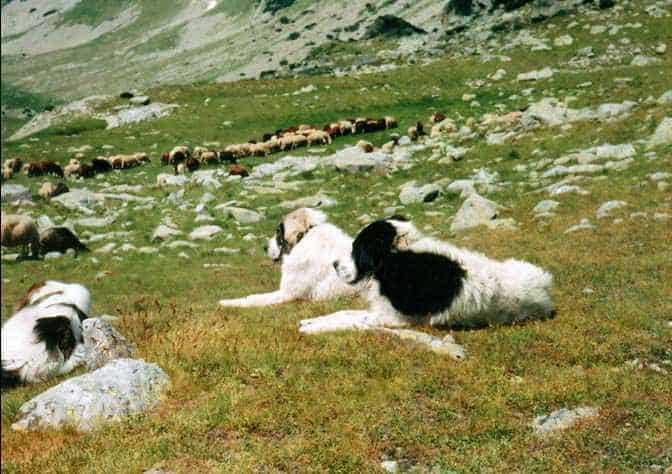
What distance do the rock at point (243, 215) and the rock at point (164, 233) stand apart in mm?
2462

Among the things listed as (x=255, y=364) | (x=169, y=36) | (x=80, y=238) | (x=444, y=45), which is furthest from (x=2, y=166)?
(x=169, y=36)

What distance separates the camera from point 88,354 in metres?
8.18

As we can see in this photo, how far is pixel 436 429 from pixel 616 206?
1348cm

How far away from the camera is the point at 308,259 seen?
39.0ft

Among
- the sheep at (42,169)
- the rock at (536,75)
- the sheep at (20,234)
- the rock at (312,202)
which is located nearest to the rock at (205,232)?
the rock at (312,202)

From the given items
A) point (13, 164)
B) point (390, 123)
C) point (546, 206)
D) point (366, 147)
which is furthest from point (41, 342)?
point (13, 164)

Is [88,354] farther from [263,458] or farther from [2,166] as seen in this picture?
[2,166]

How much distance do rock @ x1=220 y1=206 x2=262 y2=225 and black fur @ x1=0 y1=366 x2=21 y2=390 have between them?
15.9 metres

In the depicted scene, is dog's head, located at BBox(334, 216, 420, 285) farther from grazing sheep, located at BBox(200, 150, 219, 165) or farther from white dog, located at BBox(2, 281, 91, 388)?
grazing sheep, located at BBox(200, 150, 219, 165)

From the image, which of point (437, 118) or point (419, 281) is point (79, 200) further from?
point (419, 281)

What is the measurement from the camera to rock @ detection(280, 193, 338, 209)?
82.3ft

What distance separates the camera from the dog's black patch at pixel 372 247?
9258 mm

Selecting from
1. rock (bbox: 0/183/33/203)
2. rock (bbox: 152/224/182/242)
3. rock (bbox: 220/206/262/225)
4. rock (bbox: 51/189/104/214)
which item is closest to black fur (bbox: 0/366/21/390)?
rock (bbox: 152/224/182/242)

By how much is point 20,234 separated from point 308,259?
1472 cm
